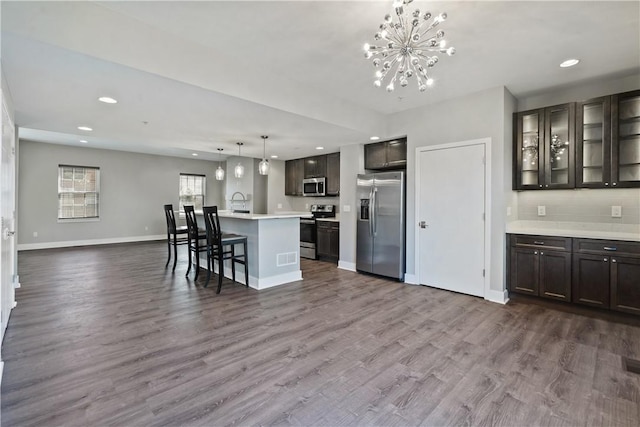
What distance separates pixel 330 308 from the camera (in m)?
3.46

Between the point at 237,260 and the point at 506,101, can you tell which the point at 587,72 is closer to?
the point at 506,101

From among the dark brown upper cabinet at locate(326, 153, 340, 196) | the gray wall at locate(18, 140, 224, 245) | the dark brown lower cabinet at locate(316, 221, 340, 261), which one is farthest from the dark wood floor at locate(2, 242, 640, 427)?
the gray wall at locate(18, 140, 224, 245)

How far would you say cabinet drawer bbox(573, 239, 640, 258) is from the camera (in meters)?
3.03

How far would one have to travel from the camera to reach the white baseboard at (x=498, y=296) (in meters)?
3.67

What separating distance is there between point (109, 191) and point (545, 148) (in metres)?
9.78

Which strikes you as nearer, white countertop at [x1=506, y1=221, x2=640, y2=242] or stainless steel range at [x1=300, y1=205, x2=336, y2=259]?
white countertop at [x1=506, y1=221, x2=640, y2=242]

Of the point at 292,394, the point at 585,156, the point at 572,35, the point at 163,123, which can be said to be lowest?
the point at 292,394

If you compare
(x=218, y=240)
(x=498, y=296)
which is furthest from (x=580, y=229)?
(x=218, y=240)

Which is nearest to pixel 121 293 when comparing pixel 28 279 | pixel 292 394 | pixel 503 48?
pixel 28 279

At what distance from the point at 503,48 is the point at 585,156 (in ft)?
5.90

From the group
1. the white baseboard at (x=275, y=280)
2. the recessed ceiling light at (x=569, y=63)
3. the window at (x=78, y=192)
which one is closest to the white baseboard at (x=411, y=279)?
the white baseboard at (x=275, y=280)

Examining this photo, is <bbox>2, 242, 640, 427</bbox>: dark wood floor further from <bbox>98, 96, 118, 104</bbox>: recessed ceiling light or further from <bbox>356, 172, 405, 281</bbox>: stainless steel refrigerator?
<bbox>98, 96, 118, 104</bbox>: recessed ceiling light

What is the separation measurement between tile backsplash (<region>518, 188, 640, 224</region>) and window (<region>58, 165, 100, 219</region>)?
9768mm

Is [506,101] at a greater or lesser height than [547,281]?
greater
